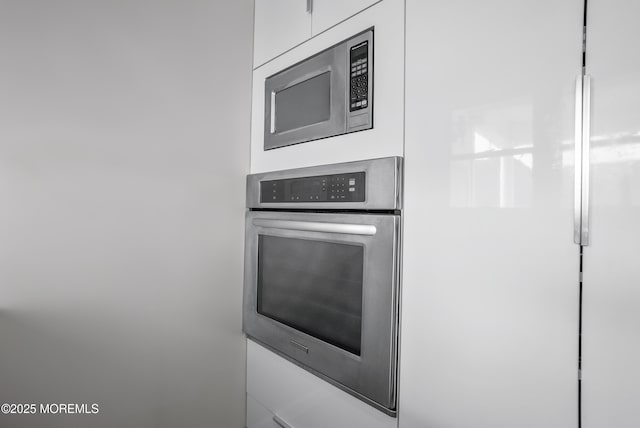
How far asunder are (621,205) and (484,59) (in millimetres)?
384

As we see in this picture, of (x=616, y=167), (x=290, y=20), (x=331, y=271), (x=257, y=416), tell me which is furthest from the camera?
(x=257, y=416)

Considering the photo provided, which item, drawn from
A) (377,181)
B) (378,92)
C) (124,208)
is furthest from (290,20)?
(124,208)

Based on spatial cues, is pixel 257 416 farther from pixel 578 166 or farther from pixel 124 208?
pixel 578 166

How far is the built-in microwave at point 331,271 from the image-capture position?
98 centimetres

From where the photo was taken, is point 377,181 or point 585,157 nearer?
point 585,157

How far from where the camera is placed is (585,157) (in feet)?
2.16

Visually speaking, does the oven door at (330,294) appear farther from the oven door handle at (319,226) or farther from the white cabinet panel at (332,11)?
the white cabinet panel at (332,11)

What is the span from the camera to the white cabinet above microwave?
116 centimetres

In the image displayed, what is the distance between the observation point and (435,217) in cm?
90

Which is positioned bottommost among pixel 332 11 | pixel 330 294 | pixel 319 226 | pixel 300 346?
pixel 300 346

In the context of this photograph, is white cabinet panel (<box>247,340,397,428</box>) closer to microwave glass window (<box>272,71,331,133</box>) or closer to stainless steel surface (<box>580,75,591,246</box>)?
stainless steel surface (<box>580,75,591,246</box>)

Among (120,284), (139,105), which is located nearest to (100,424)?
(120,284)

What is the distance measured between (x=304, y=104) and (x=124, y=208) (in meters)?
0.68

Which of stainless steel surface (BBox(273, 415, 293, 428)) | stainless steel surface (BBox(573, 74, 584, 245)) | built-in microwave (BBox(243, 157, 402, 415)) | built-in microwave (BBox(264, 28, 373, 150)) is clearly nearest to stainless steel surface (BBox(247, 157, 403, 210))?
built-in microwave (BBox(243, 157, 402, 415))
